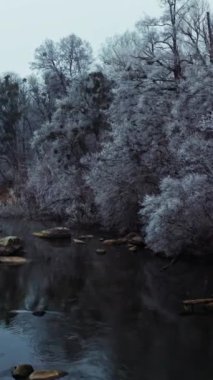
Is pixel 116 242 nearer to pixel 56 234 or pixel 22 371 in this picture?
pixel 56 234

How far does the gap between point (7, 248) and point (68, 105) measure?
53.1 ft

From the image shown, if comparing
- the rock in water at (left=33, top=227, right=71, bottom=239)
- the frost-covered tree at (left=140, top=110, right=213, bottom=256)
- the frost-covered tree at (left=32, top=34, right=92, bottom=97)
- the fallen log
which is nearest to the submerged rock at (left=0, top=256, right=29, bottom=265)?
the frost-covered tree at (left=140, top=110, right=213, bottom=256)

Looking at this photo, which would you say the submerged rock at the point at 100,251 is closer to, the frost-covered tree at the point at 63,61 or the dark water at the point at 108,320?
the dark water at the point at 108,320

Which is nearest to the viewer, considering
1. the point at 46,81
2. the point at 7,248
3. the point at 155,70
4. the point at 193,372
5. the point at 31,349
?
the point at 193,372

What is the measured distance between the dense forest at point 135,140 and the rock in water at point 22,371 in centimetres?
999

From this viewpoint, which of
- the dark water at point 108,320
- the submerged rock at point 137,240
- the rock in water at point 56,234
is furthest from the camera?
the rock in water at point 56,234

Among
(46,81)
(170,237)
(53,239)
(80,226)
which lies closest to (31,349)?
(170,237)

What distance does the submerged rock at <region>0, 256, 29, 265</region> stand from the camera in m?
24.2

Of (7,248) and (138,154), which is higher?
(138,154)

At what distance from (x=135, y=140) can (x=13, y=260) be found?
854 centimetres

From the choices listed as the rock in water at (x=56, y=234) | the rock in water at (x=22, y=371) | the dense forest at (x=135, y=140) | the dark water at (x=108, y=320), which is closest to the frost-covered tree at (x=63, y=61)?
the dense forest at (x=135, y=140)

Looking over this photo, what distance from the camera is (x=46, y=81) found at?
153 feet

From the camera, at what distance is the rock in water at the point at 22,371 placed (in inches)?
445

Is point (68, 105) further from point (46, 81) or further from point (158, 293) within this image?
point (158, 293)
